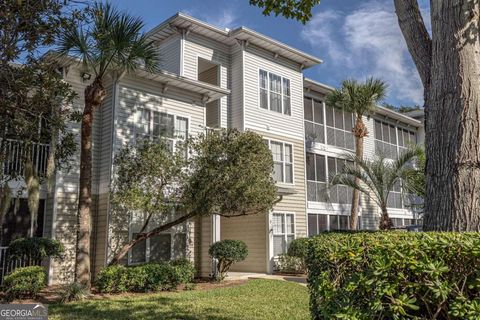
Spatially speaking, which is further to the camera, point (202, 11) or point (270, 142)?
point (270, 142)

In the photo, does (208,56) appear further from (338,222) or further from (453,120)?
(453,120)

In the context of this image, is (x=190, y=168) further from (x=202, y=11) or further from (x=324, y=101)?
(x=324, y=101)

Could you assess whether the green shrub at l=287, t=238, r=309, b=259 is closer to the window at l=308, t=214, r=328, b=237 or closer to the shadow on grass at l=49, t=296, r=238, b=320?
the window at l=308, t=214, r=328, b=237

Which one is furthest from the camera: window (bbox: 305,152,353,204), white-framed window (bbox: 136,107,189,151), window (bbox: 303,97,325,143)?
window (bbox: 303,97,325,143)

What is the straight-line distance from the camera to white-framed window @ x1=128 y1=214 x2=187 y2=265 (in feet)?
47.5

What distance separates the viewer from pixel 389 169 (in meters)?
19.3

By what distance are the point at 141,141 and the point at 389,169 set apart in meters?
11.2

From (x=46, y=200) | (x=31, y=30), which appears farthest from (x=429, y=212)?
(x=46, y=200)

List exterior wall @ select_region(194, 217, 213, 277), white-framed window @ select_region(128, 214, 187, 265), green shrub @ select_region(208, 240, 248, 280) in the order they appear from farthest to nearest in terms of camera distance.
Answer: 1. exterior wall @ select_region(194, 217, 213, 277)
2. green shrub @ select_region(208, 240, 248, 280)
3. white-framed window @ select_region(128, 214, 187, 265)

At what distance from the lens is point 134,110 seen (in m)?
15.1

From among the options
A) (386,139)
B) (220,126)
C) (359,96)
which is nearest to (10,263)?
(220,126)

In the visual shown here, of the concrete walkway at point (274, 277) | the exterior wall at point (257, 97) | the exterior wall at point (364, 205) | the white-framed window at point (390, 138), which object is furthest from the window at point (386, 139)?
the concrete walkway at point (274, 277)

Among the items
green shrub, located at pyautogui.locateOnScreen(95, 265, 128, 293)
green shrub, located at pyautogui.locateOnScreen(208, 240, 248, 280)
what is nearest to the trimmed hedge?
green shrub, located at pyautogui.locateOnScreen(95, 265, 128, 293)

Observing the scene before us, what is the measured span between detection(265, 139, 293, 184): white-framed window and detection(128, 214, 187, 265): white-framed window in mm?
5516
